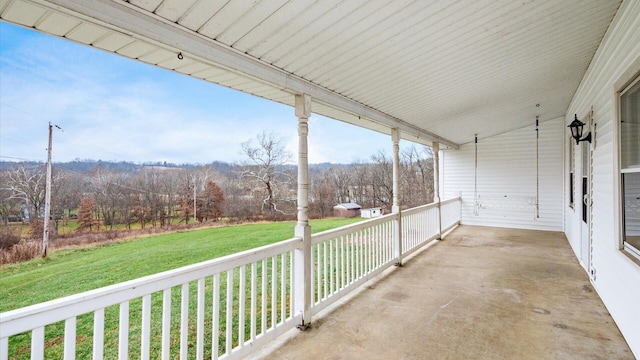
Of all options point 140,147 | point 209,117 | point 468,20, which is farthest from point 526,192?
point 209,117

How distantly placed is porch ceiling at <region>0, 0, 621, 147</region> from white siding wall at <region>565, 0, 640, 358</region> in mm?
270

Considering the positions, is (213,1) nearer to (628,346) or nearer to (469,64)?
(469,64)

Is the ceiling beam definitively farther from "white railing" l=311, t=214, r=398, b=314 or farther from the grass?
the grass

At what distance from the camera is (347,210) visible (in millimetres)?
8273

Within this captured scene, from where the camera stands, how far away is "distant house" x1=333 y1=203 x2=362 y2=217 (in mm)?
7960

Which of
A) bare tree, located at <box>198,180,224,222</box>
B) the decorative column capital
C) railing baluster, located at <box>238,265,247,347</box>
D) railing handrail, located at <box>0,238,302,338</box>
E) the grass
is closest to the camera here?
railing handrail, located at <box>0,238,302,338</box>

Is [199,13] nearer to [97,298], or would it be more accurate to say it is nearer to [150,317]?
[97,298]

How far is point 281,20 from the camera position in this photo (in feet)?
6.26

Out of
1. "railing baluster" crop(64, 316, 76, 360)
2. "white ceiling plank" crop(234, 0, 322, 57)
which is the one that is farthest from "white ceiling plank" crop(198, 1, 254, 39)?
"railing baluster" crop(64, 316, 76, 360)

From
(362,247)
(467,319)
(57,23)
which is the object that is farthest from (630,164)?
(57,23)

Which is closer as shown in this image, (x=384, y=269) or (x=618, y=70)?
(x=618, y=70)

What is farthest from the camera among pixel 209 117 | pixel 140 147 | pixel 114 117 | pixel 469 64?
pixel 209 117

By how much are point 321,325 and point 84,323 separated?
12.3 ft

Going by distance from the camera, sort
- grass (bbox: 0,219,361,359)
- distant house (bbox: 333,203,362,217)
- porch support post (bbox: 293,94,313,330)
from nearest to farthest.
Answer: porch support post (bbox: 293,94,313,330)
grass (bbox: 0,219,361,359)
distant house (bbox: 333,203,362,217)
